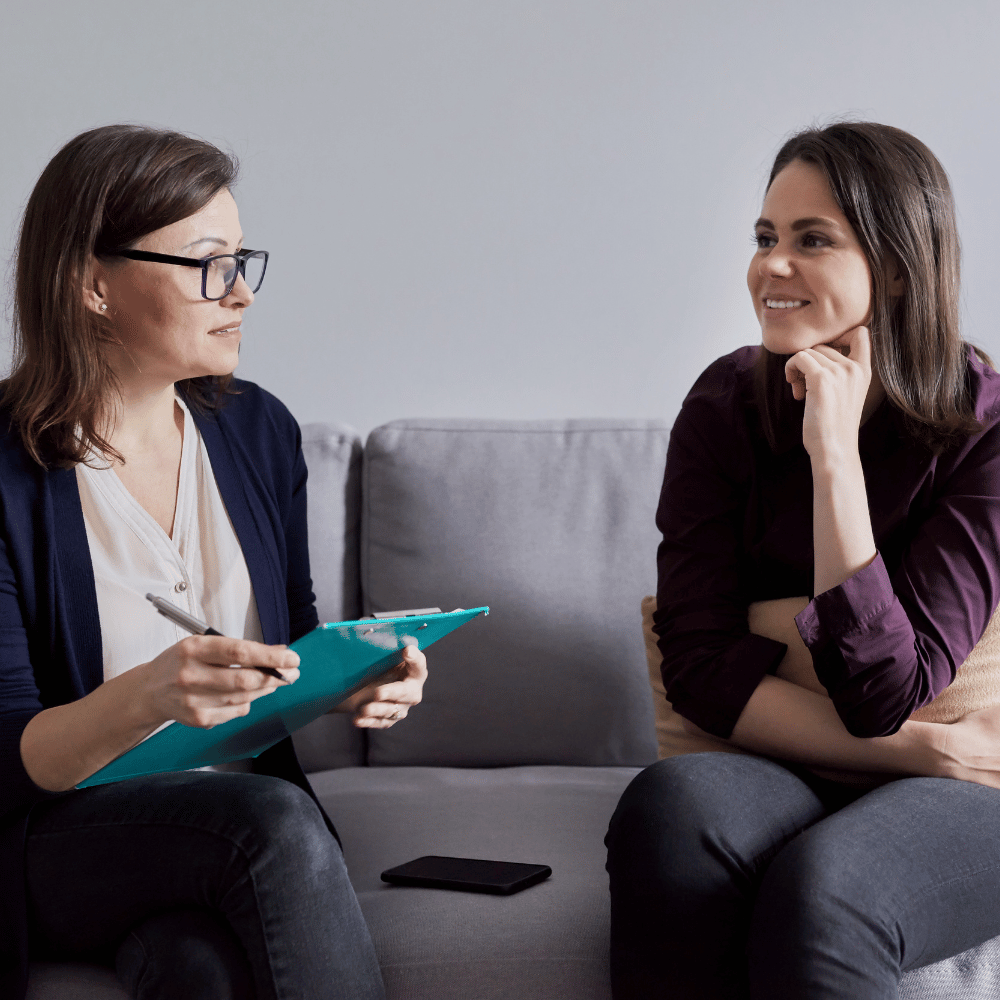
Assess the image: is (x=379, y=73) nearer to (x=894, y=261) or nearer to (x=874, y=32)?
(x=874, y=32)

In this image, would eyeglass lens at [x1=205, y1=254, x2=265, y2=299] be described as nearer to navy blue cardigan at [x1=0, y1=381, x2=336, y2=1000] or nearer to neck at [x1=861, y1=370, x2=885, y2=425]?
navy blue cardigan at [x1=0, y1=381, x2=336, y2=1000]

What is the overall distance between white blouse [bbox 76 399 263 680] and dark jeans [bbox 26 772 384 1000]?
0.64 feet

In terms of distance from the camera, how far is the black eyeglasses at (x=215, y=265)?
1.23 metres

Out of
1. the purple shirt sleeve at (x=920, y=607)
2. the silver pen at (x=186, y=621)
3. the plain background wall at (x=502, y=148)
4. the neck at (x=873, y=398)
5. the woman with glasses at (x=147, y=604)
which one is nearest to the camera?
the silver pen at (x=186, y=621)

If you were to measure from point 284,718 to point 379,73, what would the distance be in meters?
1.43

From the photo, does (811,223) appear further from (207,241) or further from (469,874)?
(469,874)

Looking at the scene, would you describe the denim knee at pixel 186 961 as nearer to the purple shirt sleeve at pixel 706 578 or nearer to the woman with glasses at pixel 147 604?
the woman with glasses at pixel 147 604

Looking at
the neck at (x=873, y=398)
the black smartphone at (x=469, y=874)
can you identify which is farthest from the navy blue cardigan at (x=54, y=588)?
the neck at (x=873, y=398)

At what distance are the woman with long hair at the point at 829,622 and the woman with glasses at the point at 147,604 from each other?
1.18 ft

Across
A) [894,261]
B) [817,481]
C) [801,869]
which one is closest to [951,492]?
[817,481]

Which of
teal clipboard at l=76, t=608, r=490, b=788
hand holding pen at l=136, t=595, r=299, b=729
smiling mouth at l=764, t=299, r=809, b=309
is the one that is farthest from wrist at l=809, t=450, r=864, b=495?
hand holding pen at l=136, t=595, r=299, b=729

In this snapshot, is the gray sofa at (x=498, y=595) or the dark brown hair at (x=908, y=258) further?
the gray sofa at (x=498, y=595)

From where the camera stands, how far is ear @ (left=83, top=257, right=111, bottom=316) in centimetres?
124

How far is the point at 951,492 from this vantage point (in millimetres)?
1301
